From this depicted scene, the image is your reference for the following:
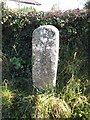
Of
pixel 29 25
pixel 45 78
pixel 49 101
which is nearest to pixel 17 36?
pixel 29 25

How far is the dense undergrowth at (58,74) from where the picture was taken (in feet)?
17.2

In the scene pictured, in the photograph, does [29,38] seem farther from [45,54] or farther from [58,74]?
[45,54]

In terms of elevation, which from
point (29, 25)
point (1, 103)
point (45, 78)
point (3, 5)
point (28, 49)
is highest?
point (3, 5)

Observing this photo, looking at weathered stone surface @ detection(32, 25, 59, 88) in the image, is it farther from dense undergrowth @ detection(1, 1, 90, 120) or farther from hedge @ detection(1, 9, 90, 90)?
hedge @ detection(1, 9, 90, 90)

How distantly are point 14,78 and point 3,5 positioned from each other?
6.03 feet

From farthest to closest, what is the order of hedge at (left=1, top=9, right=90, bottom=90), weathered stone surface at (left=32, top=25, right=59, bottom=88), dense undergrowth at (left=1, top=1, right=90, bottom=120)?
hedge at (left=1, top=9, right=90, bottom=90) → weathered stone surface at (left=32, top=25, right=59, bottom=88) → dense undergrowth at (left=1, top=1, right=90, bottom=120)

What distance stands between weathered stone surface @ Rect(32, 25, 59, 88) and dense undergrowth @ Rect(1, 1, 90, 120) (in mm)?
238

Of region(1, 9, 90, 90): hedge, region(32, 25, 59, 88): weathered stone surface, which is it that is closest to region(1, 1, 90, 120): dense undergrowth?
region(1, 9, 90, 90): hedge

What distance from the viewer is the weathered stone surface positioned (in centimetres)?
559

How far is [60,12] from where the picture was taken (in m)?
7.01

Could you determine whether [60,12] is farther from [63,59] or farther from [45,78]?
[45,78]

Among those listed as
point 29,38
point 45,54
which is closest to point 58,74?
point 45,54

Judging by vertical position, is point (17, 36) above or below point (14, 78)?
above

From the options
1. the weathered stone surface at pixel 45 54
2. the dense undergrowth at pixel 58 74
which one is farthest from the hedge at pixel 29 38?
the weathered stone surface at pixel 45 54
